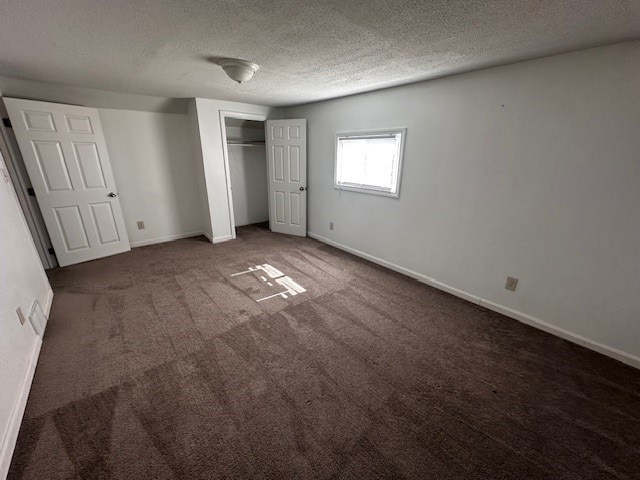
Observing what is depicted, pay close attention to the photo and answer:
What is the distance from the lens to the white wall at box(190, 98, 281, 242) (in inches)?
146

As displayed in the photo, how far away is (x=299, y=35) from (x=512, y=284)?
271 cm

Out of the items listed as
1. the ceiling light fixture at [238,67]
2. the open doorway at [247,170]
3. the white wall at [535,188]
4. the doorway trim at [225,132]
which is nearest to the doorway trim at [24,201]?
the doorway trim at [225,132]

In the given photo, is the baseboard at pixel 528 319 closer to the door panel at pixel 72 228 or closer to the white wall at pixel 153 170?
the white wall at pixel 153 170

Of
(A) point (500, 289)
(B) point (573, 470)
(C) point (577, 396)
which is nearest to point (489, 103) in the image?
(A) point (500, 289)

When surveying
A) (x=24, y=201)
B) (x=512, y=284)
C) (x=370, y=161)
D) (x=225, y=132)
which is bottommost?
(x=512, y=284)

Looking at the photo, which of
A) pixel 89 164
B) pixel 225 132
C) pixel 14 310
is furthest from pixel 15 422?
pixel 225 132

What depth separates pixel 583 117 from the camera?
5.97 ft

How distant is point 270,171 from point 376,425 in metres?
4.12

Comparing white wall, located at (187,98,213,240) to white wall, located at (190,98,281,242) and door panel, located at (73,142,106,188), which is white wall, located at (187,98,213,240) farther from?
door panel, located at (73,142,106,188)

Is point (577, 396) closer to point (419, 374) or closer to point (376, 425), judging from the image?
point (419, 374)

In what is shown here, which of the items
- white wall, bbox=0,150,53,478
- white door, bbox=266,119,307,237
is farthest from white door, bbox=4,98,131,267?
white door, bbox=266,119,307,237

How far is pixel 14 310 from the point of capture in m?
1.75

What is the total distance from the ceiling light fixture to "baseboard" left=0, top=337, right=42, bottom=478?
2626mm

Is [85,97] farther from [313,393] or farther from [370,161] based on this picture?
[313,393]
